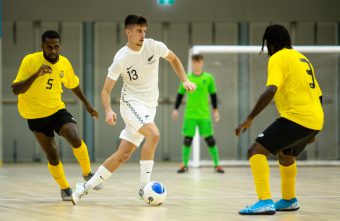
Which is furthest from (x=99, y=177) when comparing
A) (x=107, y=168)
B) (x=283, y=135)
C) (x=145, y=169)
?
(x=283, y=135)

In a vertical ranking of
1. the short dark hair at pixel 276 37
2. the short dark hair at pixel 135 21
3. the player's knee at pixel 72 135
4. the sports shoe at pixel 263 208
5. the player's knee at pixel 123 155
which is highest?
the short dark hair at pixel 135 21

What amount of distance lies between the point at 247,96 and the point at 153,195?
27.2ft

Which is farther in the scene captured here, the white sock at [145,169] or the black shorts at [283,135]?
the white sock at [145,169]

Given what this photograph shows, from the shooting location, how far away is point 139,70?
6465 millimetres

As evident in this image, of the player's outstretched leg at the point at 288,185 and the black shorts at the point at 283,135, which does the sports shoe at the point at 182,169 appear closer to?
the player's outstretched leg at the point at 288,185

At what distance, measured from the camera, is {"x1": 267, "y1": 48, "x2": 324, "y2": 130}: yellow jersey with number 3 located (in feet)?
18.1

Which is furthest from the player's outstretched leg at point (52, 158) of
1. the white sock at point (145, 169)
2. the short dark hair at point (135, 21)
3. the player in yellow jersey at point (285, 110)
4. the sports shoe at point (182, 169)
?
the sports shoe at point (182, 169)

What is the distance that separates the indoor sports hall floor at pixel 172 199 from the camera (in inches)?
222

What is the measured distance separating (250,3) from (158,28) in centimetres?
228

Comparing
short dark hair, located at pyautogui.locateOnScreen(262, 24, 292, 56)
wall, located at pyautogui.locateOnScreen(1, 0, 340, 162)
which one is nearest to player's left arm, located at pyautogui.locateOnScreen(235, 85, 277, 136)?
short dark hair, located at pyautogui.locateOnScreen(262, 24, 292, 56)

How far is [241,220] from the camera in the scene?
5.35 m

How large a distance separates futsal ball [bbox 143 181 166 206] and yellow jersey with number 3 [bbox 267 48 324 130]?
4.84 feet

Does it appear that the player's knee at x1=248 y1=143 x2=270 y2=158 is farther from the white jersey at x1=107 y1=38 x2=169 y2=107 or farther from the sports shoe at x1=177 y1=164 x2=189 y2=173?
the sports shoe at x1=177 y1=164 x2=189 y2=173

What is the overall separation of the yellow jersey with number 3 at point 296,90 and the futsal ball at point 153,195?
4.84 ft
